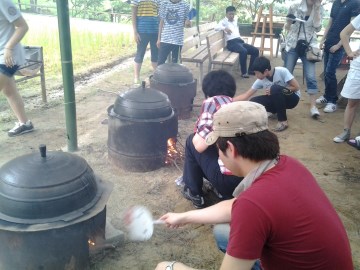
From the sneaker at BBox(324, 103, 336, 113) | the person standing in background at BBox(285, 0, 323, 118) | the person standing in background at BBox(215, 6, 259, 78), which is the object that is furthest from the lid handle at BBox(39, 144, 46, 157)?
the person standing in background at BBox(215, 6, 259, 78)

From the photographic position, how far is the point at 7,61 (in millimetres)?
4207

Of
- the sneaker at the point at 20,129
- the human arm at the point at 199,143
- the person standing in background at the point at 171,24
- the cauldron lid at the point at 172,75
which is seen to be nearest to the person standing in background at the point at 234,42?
the person standing in background at the point at 171,24

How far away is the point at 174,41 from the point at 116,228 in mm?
4371

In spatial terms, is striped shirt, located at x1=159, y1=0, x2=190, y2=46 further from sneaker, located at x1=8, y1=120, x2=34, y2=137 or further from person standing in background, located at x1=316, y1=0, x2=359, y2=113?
sneaker, located at x1=8, y1=120, x2=34, y2=137

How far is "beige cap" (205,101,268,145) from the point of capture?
1652 mm

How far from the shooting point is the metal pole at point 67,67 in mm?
3818

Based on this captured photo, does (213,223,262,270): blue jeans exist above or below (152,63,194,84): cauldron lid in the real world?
below

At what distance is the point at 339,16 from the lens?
235 inches

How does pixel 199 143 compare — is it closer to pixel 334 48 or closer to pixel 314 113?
pixel 314 113

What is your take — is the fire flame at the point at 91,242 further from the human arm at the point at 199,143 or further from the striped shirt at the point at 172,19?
the striped shirt at the point at 172,19

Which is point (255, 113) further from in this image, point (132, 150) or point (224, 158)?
point (132, 150)

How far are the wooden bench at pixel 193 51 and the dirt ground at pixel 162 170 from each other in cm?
72

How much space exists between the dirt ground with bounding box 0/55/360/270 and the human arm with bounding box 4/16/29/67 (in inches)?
44.0

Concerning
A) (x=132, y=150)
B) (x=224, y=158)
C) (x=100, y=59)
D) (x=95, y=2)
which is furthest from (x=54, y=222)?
(x=95, y=2)
